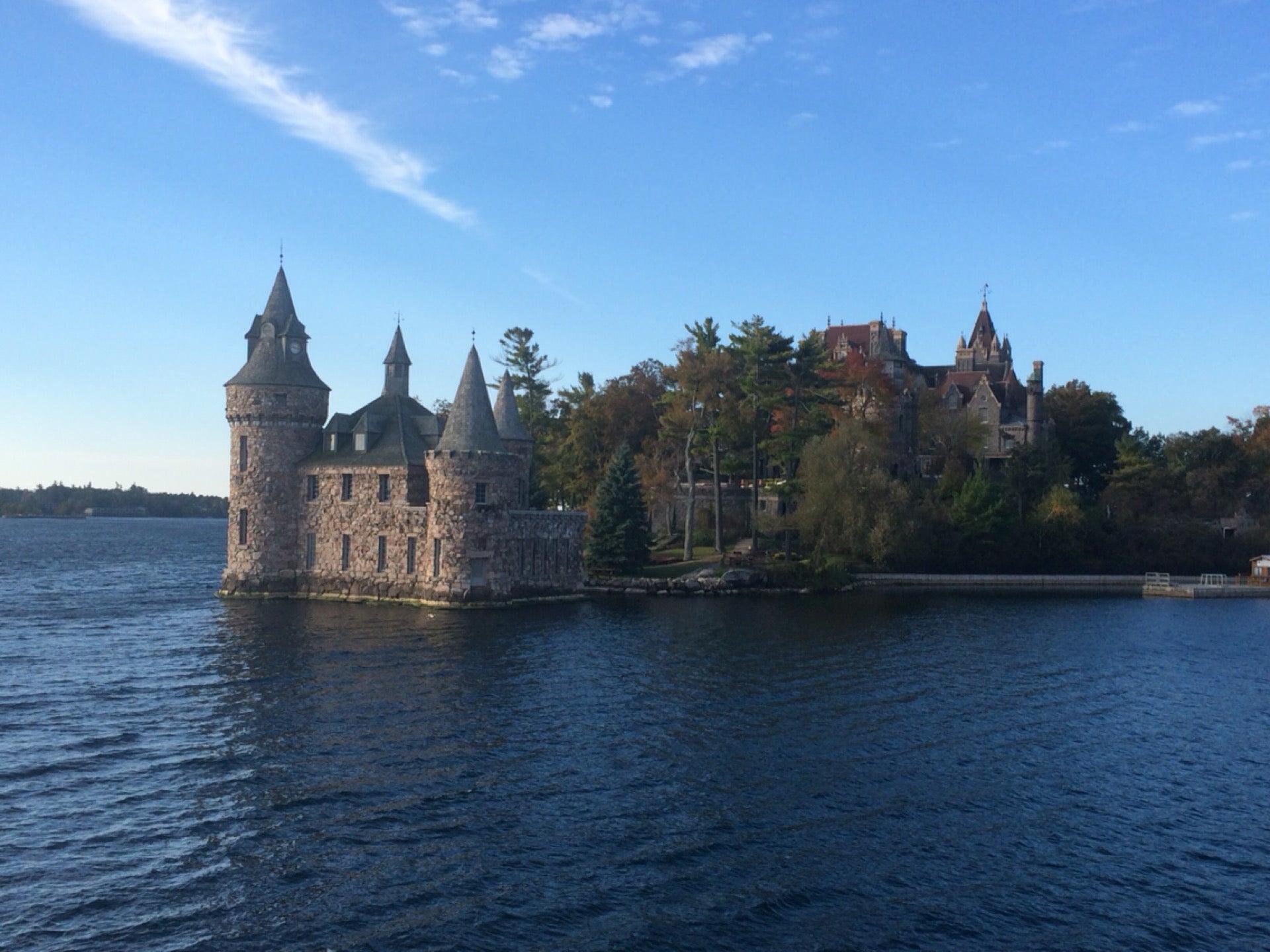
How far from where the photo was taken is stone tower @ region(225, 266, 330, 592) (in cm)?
5750

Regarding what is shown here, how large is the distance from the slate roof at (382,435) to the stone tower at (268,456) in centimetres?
177

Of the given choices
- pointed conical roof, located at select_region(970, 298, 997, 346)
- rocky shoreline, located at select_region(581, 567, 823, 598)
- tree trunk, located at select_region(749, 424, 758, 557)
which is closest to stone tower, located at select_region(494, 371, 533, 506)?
rocky shoreline, located at select_region(581, 567, 823, 598)

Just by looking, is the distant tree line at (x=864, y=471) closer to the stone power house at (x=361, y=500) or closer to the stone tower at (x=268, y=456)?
the stone power house at (x=361, y=500)

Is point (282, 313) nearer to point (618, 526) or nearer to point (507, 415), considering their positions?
point (507, 415)

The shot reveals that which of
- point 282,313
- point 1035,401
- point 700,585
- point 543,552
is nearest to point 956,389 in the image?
point 1035,401

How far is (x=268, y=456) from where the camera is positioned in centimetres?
5772

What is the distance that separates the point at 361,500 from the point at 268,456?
6152mm

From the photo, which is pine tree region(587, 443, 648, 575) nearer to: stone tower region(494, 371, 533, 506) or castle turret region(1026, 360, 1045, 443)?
stone tower region(494, 371, 533, 506)

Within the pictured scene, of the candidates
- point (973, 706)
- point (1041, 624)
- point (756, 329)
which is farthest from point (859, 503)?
point (973, 706)

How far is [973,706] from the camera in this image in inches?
1291

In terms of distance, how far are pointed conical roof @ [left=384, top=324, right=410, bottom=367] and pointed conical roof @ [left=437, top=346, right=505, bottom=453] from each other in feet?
35.0

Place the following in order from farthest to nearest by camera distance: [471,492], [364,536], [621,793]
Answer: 1. [364,536]
2. [471,492]
3. [621,793]

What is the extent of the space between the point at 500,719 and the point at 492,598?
24.1 m

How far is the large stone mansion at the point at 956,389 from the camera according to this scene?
90938mm
